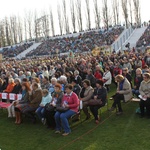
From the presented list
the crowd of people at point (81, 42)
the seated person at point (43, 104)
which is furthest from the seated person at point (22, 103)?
the crowd of people at point (81, 42)

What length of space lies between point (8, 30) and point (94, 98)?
6637 centimetres

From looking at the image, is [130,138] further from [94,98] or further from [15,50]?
[15,50]

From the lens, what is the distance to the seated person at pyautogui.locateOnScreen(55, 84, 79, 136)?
7.06 metres

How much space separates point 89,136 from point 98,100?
1205mm

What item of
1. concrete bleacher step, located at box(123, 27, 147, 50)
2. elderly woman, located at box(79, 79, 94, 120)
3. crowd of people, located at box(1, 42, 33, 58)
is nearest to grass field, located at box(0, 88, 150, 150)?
elderly woman, located at box(79, 79, 94, 120)

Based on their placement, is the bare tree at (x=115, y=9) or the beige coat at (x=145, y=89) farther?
the bare tree at (x=115, y=9)

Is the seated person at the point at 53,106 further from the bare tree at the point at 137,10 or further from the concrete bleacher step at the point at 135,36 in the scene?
the bare tree at the point at 137,10

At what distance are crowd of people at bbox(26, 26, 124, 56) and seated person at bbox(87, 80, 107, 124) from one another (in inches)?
1049

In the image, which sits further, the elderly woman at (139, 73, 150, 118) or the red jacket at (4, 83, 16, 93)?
the red jacket at (4, 83, 16, 93)

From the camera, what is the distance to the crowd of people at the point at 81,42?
117 feet

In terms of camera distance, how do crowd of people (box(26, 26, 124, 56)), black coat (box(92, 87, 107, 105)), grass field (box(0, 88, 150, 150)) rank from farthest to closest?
1. crowd of people (box(26, 26, 124, 56))
2. black coat (box(92, 87, 107, 105))
3. grass field (box(0, 88, 150, 150))

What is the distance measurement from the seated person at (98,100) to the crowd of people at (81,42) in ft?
87.4

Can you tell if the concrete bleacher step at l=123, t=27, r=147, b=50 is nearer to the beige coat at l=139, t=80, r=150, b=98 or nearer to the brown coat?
the beige coat at l=139, t=80, r=150, b=98

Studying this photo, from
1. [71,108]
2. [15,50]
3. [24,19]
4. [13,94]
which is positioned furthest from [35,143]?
[24,19]
